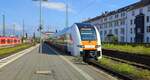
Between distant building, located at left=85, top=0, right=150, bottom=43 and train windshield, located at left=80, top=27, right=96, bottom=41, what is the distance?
59.5 m

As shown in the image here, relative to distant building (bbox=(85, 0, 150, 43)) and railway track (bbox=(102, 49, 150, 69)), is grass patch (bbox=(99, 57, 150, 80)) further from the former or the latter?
distant building (bbox=(85, 0, 150, 43))

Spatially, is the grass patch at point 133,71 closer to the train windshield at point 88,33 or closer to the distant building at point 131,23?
the train windshield at point 88,33

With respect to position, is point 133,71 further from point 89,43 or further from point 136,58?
point 89,43

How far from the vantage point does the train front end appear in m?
29.6

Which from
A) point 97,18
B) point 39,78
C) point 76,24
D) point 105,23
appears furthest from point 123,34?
point 39,78

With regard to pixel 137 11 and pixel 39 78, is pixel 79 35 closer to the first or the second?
pixel 39 78

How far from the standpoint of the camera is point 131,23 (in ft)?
341

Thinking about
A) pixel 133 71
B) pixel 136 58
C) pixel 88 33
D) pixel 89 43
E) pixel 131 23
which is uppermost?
pixel 131 23

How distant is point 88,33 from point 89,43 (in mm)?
1282

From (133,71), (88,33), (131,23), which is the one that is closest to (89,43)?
(88,33)

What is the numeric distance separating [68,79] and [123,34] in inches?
3904

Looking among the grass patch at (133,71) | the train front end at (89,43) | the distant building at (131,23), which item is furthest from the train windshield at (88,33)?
the distant building at (131,23)

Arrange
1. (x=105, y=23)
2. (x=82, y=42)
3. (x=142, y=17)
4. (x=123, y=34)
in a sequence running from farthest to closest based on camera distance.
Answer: (x=105, y=23)
(x=123, y=34)
(x=142, y=17)
(x=82, y=42)

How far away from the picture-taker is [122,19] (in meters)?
115
